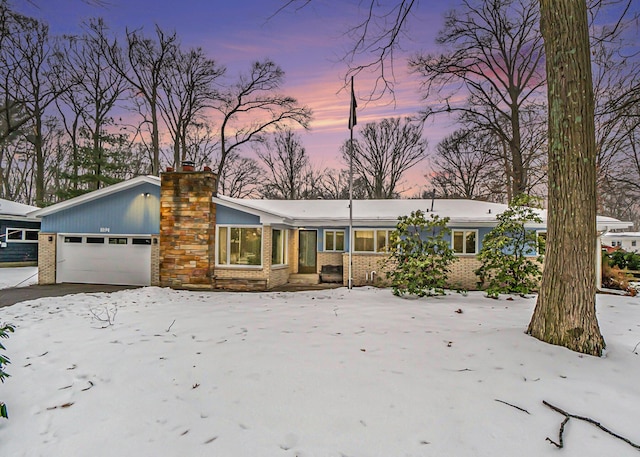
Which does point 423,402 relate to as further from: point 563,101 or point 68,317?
point 68,317

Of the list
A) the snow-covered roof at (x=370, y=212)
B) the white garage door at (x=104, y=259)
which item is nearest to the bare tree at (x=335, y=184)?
the snow-covered roof at (x=370, y=212)

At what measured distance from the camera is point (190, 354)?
3953 mm

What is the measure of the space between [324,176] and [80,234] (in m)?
19.3

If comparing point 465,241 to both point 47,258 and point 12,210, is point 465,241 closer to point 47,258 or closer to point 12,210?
point 47,258

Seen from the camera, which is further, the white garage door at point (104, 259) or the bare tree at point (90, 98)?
A: the bare tree at point (90, 98)

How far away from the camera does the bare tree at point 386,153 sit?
83.4 feet

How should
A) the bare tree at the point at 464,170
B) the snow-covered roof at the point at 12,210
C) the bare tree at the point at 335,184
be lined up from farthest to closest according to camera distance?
the bare tree at the point at 335,184 → the bare tree at the point at 464,170 → the snow-covered roof at the point at 12,210

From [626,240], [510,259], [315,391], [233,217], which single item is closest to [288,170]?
[233,217]

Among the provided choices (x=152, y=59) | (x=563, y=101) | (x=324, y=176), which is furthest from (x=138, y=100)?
(x=563, y=101)

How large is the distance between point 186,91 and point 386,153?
14.9 m

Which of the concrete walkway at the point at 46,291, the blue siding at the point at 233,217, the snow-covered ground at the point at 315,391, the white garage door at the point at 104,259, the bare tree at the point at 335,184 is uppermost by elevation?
the bare tree at the point at 335,184

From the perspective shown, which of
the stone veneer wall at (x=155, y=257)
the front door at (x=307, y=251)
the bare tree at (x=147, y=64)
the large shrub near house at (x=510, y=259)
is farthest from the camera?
the bare tree at (x=147, y=64)

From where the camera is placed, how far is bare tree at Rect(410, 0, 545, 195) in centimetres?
1552

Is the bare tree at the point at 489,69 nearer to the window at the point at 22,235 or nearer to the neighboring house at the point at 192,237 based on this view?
the neighboring house at the point at 192,237
